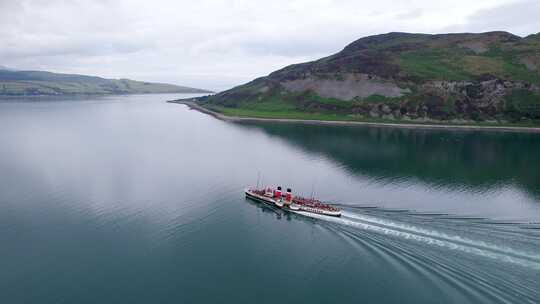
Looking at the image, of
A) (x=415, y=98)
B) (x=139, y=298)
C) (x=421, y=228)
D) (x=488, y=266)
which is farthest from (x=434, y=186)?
(x=415, y=98)

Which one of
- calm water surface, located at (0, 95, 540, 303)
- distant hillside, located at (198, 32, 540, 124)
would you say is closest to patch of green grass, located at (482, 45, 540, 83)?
distant hillside, located at (198, 32, 540, 124)

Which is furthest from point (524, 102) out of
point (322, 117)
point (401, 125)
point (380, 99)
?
point (322, 117)

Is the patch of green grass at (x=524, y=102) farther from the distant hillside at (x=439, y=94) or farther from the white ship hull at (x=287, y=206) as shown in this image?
the white ship hull at (x=287, y=206)

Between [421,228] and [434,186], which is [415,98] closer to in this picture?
[434,186]

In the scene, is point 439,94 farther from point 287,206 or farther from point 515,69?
point 287,206

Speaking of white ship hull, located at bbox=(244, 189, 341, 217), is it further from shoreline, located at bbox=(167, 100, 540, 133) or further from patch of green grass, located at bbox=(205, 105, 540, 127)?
patch of green grass, located at bbox=(205, 105, 540, 127)
